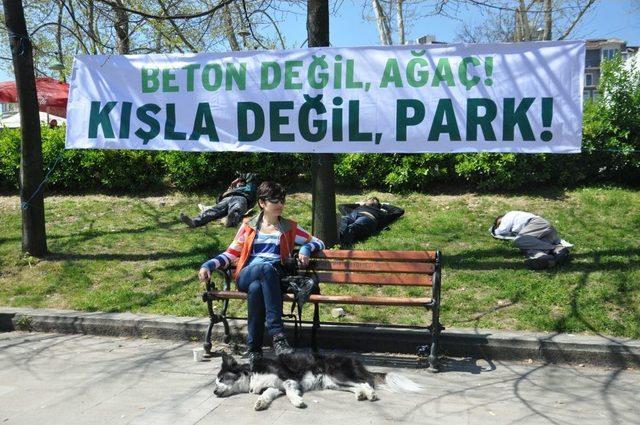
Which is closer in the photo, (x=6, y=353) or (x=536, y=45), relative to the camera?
(x=6, y=353)

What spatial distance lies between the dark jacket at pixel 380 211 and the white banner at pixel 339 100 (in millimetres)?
1402

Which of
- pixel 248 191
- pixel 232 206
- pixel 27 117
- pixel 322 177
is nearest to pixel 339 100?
pixel 322 177

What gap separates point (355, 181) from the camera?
32.5 feet

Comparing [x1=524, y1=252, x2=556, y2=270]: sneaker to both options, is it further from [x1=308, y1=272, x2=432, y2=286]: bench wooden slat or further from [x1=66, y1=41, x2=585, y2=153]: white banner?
[x1=308, y1=272, x2=432, y2=286]: bench wooden slat

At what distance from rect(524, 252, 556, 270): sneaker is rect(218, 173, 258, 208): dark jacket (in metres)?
4.37

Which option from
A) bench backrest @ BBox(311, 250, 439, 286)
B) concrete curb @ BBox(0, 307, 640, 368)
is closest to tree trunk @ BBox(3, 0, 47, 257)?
concrete curb @ BBox(0, 307, 640, 368)

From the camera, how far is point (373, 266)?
5.49 meters

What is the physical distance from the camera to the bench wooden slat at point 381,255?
5453 mm

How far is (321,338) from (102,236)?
15.0 feet

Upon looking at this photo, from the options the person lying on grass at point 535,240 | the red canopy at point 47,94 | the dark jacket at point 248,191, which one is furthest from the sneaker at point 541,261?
the red canopy at point 47,94

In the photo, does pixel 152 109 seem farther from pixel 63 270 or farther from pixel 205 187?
pixel 205 187

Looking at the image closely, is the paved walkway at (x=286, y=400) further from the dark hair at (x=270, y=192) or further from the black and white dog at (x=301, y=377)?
the dark hair at (x=270, y=192)

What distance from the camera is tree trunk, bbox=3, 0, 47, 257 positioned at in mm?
7672

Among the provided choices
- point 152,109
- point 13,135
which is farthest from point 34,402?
point 13,135
